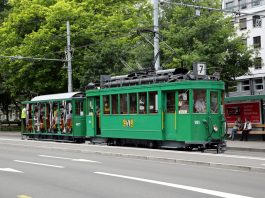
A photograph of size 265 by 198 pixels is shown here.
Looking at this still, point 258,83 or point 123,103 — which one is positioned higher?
point 258,83

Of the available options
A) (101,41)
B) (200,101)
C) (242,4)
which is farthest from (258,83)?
(200,101)

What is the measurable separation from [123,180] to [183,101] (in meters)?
9.17

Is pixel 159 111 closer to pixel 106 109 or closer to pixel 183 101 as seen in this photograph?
pixel 183 101

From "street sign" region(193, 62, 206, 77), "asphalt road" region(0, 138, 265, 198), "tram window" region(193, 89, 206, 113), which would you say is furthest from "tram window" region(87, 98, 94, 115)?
"asphalt road" region(0, 138, 265, 198)

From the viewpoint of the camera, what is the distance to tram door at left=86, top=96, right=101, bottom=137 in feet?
85.5

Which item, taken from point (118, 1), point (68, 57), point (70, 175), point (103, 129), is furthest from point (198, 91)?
point (118, 1)

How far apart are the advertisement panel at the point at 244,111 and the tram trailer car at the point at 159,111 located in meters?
8.40

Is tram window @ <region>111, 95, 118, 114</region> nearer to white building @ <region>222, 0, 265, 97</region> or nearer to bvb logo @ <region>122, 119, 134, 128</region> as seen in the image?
bvb logo @ <region>122, 119, 134, 128</region>

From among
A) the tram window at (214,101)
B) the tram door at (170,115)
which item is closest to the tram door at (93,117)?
the tram door at (170,115)

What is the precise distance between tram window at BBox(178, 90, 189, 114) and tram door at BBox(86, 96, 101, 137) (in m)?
6.52

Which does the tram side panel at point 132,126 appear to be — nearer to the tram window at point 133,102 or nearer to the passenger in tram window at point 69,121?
the tram window at point 133,102

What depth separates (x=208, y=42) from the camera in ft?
101

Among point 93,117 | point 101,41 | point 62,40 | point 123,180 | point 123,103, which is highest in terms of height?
point 62,40

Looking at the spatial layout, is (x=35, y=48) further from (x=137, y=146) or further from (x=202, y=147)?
(x=202, y=147)
